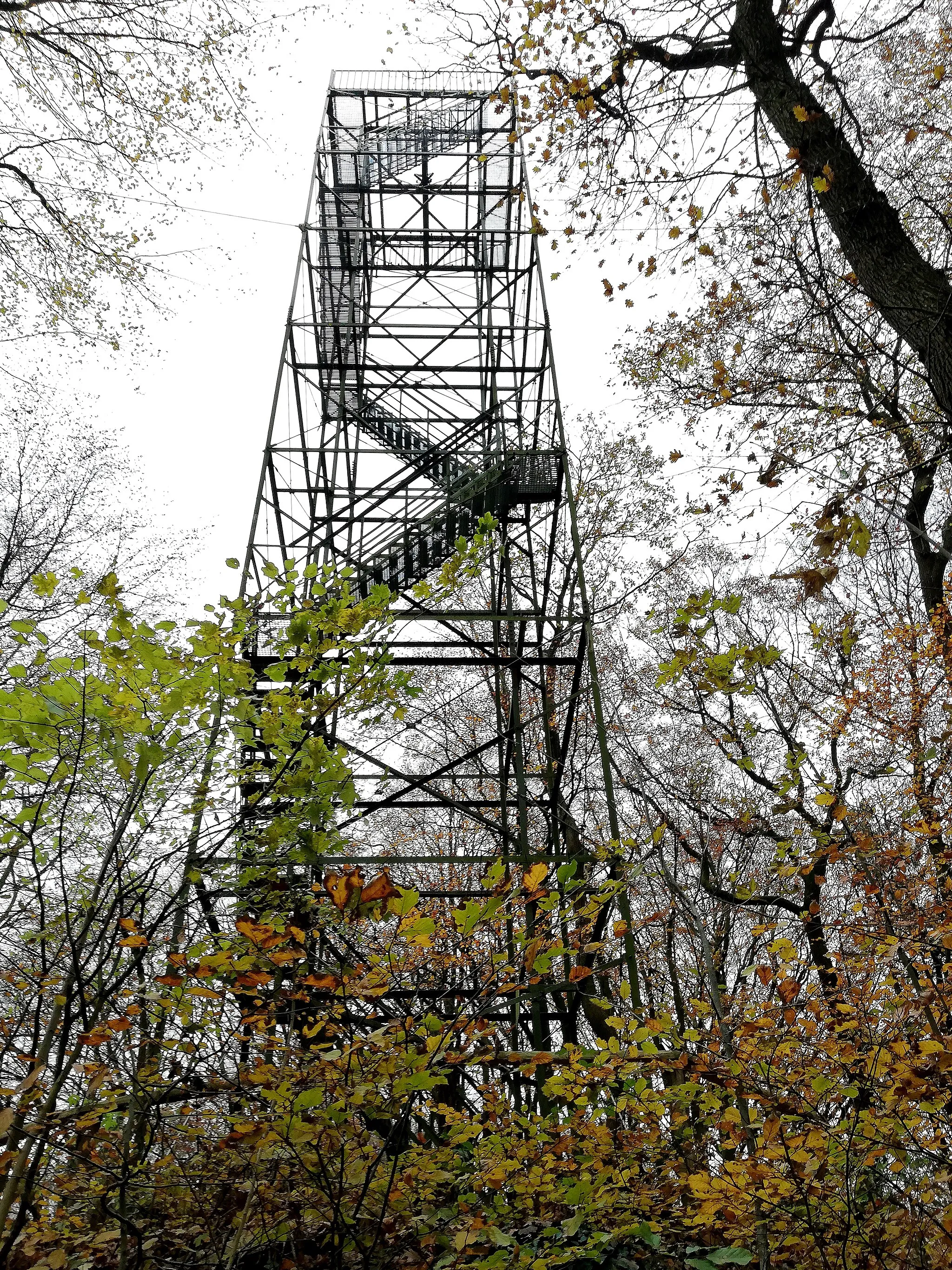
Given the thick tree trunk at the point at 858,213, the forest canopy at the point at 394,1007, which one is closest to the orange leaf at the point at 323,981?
the forest canopy at the point at 394,1007

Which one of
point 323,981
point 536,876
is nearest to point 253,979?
point 323,981

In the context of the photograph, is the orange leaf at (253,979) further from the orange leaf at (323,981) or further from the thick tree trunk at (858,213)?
the thick tree trunk at (858,213)

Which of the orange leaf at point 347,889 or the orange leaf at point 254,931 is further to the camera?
the orange leaf at point 254,931

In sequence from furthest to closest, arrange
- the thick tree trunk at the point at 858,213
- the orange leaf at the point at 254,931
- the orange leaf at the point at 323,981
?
the thick tree trunk at the point at 858,213 < the orange leaf at the point at 323,981 < the orange leaf at the point at 254,931

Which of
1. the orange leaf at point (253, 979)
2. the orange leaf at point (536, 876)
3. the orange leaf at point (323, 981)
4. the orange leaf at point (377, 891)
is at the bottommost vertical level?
the orange leaf at point (323, 981)

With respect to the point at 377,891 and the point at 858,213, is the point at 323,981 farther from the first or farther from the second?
the point at 858,213

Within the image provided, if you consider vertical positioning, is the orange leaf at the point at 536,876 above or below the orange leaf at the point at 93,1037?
above

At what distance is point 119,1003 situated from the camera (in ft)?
15.7

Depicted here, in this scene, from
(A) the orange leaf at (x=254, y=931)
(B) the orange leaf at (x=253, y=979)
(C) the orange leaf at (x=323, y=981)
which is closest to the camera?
(A) the orange leaf at (x=254, y=931)

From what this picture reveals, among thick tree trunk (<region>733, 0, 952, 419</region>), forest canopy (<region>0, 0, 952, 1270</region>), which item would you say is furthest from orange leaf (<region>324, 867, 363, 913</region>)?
thick tree trunk (<region>733, 0, 952, 419</region>)

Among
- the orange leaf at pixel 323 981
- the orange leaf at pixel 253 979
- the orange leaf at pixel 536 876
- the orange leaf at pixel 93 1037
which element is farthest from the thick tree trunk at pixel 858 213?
the orange leaf at pixel 93 1037

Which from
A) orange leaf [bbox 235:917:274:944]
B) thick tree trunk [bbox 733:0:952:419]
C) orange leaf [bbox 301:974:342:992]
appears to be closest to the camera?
orange leaf [bbox 235:917:274:944]

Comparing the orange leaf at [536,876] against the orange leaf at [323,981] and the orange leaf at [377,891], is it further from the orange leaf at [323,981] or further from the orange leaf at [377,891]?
the orange leaf at [323,981]

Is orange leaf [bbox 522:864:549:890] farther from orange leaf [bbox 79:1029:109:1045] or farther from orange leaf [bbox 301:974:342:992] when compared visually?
orange leaf [bbox 79:1029:109:1045]
